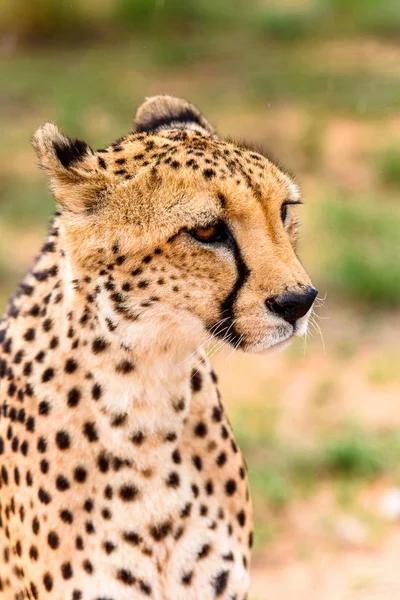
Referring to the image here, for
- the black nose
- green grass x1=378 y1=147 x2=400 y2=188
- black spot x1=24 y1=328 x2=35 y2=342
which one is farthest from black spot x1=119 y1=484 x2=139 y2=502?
green grass x1=378 y1=147 x2=400 y2=188

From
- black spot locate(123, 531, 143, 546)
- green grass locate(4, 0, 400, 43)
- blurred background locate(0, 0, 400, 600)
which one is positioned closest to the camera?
black spot locate(123, 531, 143, 546)

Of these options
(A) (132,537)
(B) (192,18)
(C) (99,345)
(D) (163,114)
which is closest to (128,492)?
(A) (132,537)

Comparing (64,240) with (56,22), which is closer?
(64,240)

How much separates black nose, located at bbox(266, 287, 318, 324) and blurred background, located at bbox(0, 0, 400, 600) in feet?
4.15

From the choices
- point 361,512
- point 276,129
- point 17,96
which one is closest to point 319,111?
point 276,129

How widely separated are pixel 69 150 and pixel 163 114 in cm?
40

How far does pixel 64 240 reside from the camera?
6.56ft

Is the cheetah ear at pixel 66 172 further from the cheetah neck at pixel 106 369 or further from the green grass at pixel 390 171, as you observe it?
the green grass at pixel 390 171

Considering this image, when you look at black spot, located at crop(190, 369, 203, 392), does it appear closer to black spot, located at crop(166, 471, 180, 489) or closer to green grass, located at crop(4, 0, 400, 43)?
black spot, located at crop(166, 471, 180, 489)

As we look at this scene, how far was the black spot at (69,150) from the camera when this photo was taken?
1.98 metres

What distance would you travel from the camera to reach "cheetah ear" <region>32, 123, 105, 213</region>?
77.5 inches

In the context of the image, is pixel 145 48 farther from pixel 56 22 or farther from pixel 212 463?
pixel 212 463

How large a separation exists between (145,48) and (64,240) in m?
7.64

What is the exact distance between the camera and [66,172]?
1.97m
